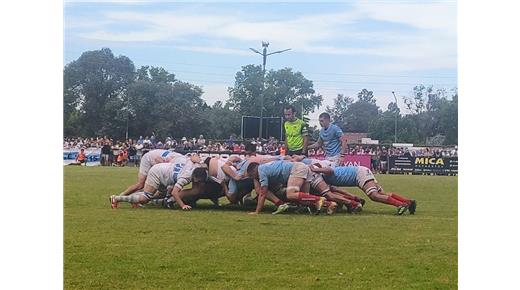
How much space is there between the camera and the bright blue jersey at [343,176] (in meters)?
8.63

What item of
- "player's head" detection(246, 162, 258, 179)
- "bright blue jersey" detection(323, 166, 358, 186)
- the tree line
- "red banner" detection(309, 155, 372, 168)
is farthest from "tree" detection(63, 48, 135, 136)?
"bright blue jersey" detection(323, 166, 358, 186)

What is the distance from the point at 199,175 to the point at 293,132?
47.3 inches

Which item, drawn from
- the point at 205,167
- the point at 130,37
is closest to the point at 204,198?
the point at 205,167

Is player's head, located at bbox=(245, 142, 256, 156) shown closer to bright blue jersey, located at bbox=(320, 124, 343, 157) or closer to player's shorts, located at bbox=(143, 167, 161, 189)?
bright blue jersey, located at bbox=(320, 124, 343, 157)

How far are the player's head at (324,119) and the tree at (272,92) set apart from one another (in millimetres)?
118

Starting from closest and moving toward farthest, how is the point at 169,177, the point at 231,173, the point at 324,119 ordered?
the point at 324,119 < the point at 231,173 < the point at 169,177

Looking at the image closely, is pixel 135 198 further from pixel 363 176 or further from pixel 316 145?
pixel 363 176

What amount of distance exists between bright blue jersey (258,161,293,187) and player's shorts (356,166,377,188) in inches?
28.7

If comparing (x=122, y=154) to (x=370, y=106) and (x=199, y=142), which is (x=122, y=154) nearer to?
(x=199, y=142)

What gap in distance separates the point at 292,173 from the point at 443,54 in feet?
6.70

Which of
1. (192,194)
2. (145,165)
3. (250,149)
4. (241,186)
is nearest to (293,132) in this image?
(250,149)

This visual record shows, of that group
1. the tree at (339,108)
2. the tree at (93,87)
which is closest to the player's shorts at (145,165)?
the tree at (93,87)

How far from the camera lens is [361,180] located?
28.3 ft

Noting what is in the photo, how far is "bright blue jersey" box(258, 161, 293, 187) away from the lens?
8.57 m
